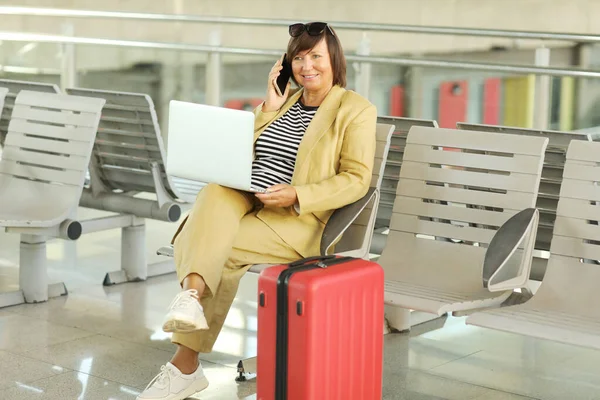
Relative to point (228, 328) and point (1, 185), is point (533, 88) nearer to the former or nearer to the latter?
point (228, 328)

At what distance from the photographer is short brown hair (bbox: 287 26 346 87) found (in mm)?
3824

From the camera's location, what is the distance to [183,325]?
3.37m

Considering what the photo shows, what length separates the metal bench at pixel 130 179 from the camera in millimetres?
5152

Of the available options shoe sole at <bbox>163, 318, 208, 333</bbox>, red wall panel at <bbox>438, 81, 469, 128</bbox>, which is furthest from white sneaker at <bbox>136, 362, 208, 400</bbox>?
red wall panel at <bbox>438, 81, 469, 128</bbox>

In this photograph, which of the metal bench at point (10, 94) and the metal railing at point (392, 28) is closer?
the metal railing at point (392, 28)

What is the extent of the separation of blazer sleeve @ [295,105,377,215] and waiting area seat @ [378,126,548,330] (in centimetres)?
28

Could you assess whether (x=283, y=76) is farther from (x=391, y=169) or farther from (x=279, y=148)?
(x=391, y=169)

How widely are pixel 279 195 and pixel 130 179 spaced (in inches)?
74.0

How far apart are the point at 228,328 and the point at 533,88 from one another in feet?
6.82

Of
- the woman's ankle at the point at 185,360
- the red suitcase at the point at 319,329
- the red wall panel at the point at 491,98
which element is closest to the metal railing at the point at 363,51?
the red suitcase at the point at 319,329

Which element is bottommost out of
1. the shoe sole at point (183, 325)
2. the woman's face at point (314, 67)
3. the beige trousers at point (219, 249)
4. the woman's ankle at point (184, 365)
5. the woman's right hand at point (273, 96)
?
the woman's ankle at point (184, 365)

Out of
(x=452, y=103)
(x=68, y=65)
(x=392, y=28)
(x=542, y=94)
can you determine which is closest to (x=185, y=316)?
(x=542, y=94)

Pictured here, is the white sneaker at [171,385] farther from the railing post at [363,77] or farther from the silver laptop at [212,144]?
the railing post at [363,77]

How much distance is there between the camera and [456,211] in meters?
3.87
